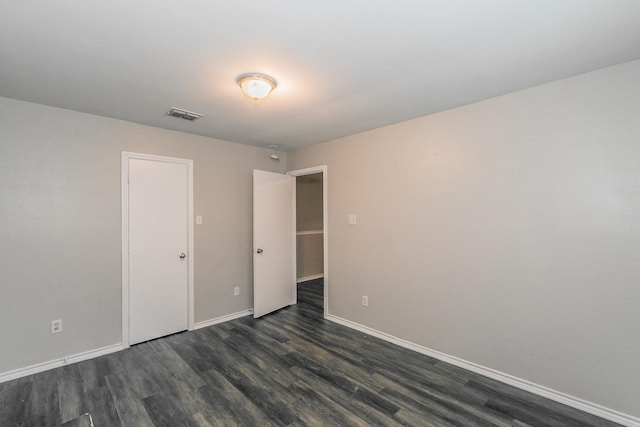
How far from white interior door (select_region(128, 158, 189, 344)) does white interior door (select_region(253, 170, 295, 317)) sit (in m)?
0.91

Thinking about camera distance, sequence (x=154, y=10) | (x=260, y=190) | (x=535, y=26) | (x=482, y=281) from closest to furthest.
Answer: (x=154, y=10) < (x=535, y=26) < (x=482, y=281) < (x=260, y=190)

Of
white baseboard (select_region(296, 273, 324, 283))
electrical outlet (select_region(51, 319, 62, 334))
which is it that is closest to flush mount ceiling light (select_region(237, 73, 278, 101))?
electrical outlet (select_region(51, 319, 62, 334))

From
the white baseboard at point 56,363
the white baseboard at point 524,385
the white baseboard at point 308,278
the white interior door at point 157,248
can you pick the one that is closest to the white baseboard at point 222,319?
the white interior door at point 157,248

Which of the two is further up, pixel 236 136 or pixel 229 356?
pixel 236 136

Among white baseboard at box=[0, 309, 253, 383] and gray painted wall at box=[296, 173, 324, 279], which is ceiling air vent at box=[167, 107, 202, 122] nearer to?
white baseboard at box=[0, 309, 253, 383]

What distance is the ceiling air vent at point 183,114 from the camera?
285cm

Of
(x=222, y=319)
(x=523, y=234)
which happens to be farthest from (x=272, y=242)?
(x=523, y=234)

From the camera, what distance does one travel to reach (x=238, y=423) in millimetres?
1970

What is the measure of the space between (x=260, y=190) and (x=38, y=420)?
2.99 metres

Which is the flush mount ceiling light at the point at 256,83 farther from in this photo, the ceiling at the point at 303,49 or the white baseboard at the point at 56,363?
the white baseboard at the point at 56,363

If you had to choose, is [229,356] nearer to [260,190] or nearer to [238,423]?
[238,423]

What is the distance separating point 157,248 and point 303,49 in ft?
9.21

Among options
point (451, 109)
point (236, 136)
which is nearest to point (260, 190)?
point (236, 136)

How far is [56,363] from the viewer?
2.72 m
